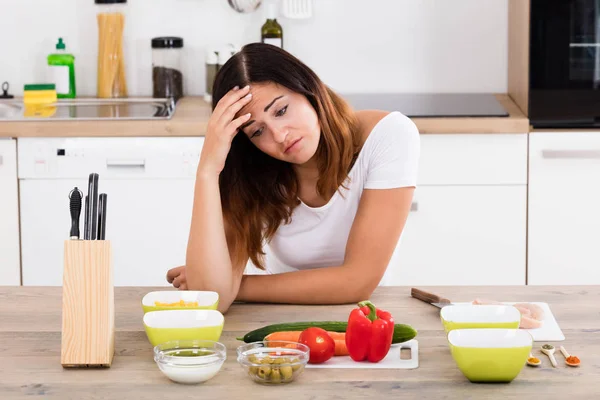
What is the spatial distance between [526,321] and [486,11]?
87.2 inches

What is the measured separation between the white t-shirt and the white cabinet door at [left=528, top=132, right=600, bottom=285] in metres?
1.14

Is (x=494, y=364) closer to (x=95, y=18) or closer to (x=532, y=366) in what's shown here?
(x=532, y=366)

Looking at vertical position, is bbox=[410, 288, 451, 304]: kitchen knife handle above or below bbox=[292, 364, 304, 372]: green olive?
above

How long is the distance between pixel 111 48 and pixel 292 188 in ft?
5.62

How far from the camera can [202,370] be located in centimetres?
146

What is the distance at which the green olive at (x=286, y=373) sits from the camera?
146cm

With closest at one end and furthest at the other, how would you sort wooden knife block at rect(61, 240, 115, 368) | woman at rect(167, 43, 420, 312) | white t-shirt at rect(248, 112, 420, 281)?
wooden knife block at rect(61, 240, 115, 368)
woman at rect(167, 43, 420, 312)
white t-shirt at rect(248, 112, 420, 281)

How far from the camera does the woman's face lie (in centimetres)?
194

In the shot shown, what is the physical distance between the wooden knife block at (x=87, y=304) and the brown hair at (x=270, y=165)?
1.55 ft

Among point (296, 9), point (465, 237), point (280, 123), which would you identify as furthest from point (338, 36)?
point (280, 123)

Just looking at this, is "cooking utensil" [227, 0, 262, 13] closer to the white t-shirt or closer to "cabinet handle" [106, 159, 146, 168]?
"cabinet handle" [106, 159, 146, 168]

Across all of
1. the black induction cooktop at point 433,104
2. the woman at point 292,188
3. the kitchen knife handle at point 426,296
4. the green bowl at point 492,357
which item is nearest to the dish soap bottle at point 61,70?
the black induction cooktop at point 433,104

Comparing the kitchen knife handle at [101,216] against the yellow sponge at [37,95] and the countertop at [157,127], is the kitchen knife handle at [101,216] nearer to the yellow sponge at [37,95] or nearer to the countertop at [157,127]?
the countertop at [157,127]

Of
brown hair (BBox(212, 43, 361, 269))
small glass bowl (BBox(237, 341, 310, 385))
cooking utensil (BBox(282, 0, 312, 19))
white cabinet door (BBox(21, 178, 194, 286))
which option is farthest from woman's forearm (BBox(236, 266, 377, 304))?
cooking utensil (BBox(282, 0, 312, 19))
